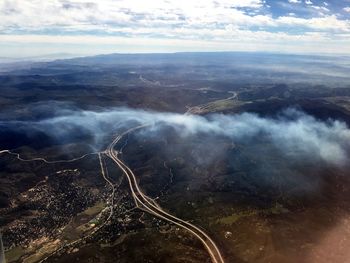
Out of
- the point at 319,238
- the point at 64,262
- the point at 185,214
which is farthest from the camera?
the point at 185,214

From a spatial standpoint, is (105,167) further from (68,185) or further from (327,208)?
(327,208)

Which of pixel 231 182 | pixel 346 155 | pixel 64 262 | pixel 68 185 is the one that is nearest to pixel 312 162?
pixel 346 155

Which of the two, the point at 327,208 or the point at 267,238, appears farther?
the point at 327,208

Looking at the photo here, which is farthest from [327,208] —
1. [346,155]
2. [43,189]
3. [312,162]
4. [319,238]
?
[43,189]

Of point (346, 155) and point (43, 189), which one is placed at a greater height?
point (346, 155)

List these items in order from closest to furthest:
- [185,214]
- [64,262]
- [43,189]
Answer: [64,262]
[185,214]
[43,189]

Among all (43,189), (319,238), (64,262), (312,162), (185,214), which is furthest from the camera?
(312,162)

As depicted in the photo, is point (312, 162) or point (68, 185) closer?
point (68, 185)

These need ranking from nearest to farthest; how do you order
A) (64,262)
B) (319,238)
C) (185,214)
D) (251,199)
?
(64,262) < (319,238) < (185,214) < (251,199)

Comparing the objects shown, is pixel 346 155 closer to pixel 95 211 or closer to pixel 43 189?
pixel 95 211
